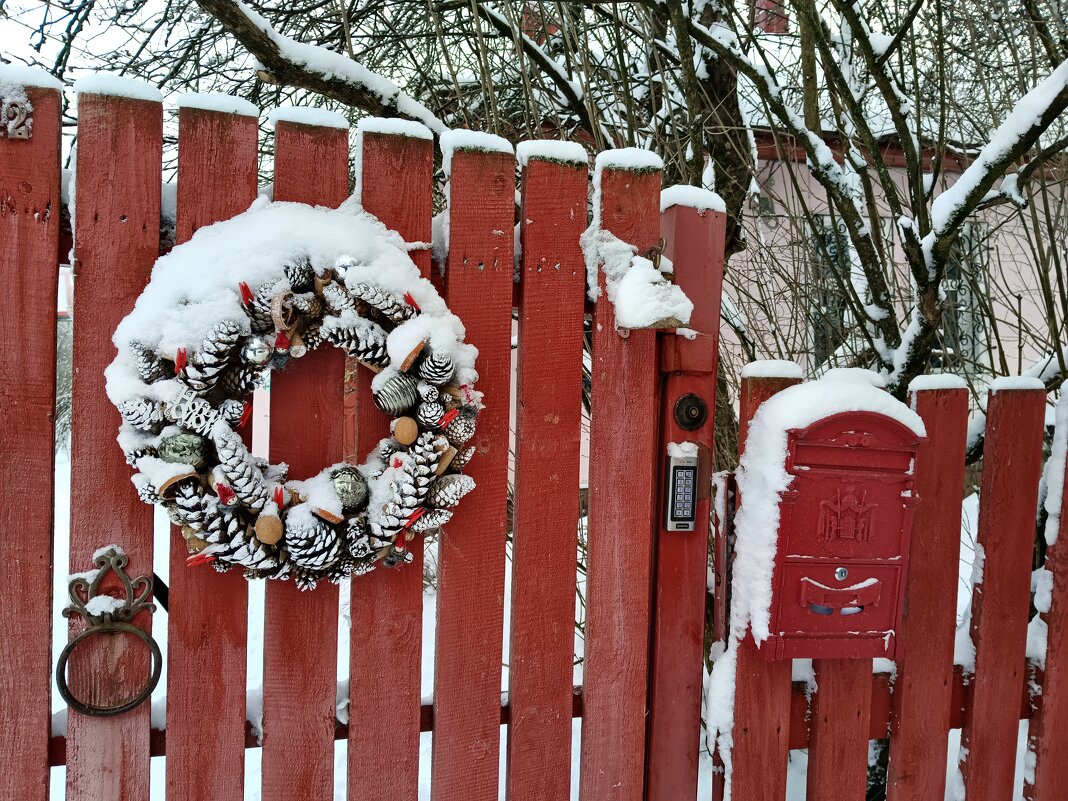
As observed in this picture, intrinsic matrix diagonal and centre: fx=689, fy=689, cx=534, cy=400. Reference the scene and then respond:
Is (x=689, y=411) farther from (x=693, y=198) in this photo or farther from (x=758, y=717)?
(x=758, y=717)

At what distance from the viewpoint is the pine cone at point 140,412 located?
119 centimetres

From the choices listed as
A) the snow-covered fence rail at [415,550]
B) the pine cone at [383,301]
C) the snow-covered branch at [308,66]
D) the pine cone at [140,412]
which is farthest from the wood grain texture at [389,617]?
the snow-covered branch at [308,66]

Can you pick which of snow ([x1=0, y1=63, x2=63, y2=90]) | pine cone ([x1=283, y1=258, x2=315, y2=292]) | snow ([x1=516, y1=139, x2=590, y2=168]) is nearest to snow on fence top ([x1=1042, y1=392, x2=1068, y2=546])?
snow ([x1=516, y1=139, x2=590, y2=168])

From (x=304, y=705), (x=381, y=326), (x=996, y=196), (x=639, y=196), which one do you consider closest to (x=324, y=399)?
(x=381, y=326)

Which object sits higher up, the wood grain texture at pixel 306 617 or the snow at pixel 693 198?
the snow at pixel 693 198

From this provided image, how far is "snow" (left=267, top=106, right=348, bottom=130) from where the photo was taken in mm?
1284

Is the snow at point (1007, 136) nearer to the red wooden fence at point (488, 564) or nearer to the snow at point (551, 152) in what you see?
the red wooden fence at point (488, 564)

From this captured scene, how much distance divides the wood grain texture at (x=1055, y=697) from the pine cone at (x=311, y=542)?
1788mm

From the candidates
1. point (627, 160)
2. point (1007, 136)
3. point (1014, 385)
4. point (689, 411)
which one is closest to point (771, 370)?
point (689, 411)

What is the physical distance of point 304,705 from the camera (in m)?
1.37

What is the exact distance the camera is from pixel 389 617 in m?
1.40

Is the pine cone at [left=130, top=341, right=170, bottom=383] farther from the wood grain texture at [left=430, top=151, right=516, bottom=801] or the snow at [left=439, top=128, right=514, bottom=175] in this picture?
the snow at [left=439, top=128, right=514, bottom=175]

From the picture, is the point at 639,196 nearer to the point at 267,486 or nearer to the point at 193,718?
the point at 267,486

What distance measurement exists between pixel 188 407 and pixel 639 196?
995 millimetres
